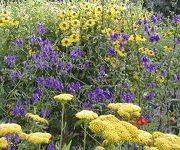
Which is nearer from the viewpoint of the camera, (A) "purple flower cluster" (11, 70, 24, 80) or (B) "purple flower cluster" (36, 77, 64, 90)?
(B) "purple flower cluster" (36, 77, 64, 90)

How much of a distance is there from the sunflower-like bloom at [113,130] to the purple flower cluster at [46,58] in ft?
6.77

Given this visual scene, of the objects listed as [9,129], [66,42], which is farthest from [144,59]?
[9,129]

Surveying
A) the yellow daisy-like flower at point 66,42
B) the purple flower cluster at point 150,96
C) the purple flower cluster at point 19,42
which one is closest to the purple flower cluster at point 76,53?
the yellow daisy-like flower at point 66,42

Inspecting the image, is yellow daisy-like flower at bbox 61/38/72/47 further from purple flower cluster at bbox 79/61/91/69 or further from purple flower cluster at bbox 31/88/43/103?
purple flower cluster at bbox 31/88/43/103

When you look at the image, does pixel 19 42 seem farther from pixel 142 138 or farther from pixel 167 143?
pixel 167 143

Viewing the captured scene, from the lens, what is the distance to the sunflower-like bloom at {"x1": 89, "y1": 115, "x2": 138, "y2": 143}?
2055 millimetres

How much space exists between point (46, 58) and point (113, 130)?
239 cm

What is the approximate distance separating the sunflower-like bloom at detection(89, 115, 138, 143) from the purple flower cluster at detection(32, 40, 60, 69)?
2.06 meters

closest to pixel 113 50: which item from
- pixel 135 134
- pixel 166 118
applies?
pixel 166 118

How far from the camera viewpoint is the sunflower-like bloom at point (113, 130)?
2055mm

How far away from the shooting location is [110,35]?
4594 mm

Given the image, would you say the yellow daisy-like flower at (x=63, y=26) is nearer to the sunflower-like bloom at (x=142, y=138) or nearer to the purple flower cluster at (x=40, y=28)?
the purple flower cluster at (x=40, y=28)

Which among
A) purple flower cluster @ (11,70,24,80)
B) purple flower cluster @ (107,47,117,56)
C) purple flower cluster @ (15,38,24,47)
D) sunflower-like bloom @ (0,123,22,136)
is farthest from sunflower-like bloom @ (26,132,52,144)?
purple flower cluster @ (15,38,24,47)

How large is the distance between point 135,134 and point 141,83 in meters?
2.18
